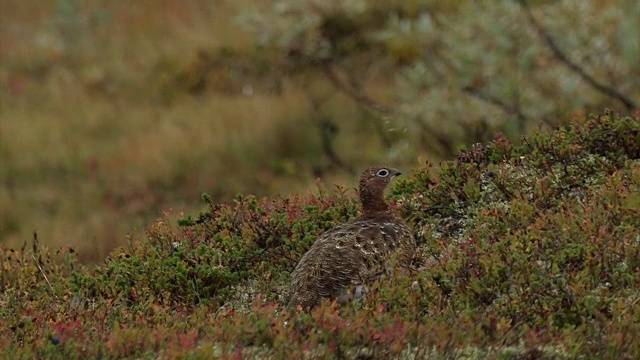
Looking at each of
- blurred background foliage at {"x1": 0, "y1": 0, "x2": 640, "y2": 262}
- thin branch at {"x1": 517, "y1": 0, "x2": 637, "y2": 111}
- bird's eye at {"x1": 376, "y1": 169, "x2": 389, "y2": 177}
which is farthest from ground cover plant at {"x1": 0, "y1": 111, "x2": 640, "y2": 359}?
thin branch at {"x1": 517, "y1": 0, "x2": 637, "y2": 111}

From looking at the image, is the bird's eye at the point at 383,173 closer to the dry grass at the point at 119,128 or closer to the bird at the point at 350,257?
the bird at the point at 350,257

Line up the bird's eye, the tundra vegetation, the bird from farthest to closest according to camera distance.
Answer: the bird's eye
the bird
the tundra vegetation

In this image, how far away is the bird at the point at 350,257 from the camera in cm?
779

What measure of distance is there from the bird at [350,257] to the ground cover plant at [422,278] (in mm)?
187

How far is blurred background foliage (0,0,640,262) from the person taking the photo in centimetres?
1600

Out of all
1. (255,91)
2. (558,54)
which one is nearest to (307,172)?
(255,91)

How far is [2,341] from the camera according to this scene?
273 inches

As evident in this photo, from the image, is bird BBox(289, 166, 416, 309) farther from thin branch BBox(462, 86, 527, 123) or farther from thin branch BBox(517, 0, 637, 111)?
thin branch BBox(462, 86, 527, 123)

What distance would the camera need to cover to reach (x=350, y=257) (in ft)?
26.2

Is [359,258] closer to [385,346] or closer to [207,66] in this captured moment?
[385,346]

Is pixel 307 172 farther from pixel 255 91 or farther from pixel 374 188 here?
pixel 374 188

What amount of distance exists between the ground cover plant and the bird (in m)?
0.19

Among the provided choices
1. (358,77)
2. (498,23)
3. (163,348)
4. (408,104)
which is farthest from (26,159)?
(163,348)

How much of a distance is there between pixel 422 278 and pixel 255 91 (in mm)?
15868
